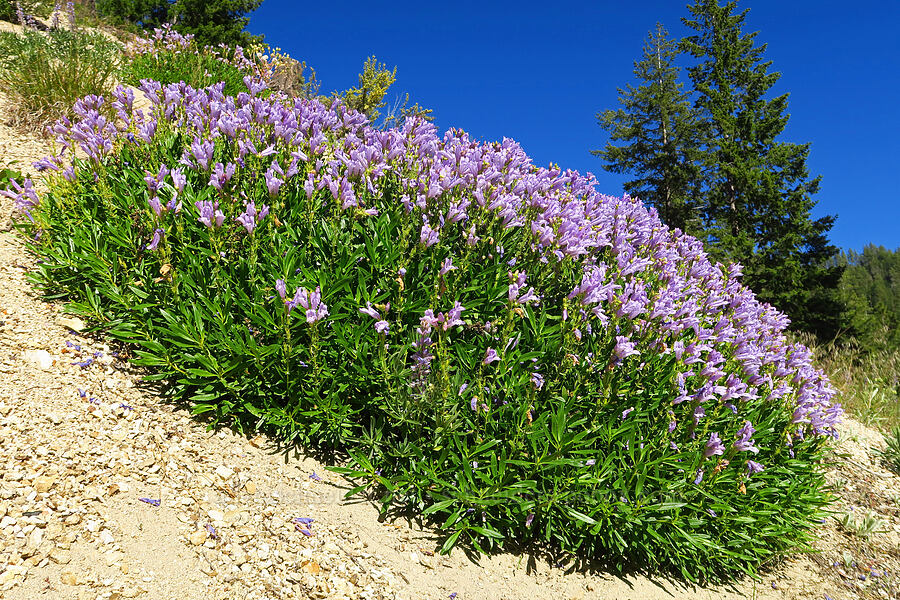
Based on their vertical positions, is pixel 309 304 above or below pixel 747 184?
below

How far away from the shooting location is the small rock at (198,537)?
2.88 meters

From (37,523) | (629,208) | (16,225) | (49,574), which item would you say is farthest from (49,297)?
(629,208)

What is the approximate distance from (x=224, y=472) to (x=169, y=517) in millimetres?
455

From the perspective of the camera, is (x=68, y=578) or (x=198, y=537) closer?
(x=68, y=578)

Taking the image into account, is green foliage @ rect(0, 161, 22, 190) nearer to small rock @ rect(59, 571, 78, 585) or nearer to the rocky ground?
the rocky ground

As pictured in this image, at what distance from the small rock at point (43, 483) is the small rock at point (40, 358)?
45.0 inches

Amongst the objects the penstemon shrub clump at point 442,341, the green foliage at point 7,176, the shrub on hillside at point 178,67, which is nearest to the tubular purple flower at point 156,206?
the penstemon shrub clump at point 442,341

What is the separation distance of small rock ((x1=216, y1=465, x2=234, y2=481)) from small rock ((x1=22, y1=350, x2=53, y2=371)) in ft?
5.00

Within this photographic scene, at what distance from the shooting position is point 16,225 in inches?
Answer: 194

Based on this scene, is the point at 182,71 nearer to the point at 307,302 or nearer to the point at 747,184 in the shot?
the point at 307,302

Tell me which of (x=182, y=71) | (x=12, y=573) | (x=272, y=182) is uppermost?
(x=182, y=71)

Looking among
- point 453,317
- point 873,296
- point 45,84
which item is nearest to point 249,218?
point 453,317

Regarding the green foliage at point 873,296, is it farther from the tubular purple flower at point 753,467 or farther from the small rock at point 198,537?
the small rock at point 198,537

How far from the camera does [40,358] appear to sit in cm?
382
